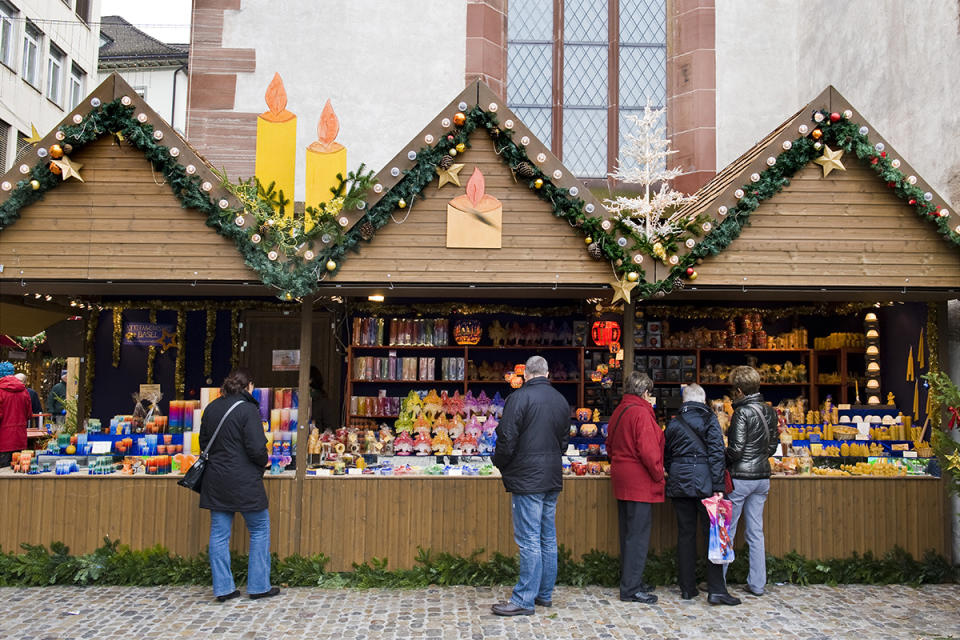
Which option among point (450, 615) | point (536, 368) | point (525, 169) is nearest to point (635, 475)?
point (536, 368)

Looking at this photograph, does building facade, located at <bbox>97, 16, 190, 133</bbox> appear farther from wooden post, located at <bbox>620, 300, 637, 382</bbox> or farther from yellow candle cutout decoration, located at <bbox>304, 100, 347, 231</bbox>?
wooden post, located at <bbox>620, 300, 637, 382</bbox>

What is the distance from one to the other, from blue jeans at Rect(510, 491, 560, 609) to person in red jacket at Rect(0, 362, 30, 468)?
634 cm

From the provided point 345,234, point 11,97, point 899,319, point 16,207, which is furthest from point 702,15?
point 11,97

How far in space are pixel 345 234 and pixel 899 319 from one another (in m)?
6.67

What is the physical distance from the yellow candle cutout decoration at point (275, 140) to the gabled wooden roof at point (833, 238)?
12.8 feet

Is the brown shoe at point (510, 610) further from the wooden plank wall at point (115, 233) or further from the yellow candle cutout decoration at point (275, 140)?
the yellow candle cutout decoration at point (275, 140)

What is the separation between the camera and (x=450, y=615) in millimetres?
5676

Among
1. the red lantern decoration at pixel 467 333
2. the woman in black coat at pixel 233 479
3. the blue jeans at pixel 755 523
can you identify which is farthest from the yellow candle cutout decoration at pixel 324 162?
the blue jeans at pixel 755 523

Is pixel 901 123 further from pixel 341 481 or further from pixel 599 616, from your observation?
pixel 341 481

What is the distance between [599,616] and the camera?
5.69 metres

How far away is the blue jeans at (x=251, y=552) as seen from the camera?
5.89 meters

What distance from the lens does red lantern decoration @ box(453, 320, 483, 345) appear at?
967cm

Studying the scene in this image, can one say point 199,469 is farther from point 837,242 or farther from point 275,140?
point 837,242

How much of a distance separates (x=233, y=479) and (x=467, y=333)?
4.43 metres
